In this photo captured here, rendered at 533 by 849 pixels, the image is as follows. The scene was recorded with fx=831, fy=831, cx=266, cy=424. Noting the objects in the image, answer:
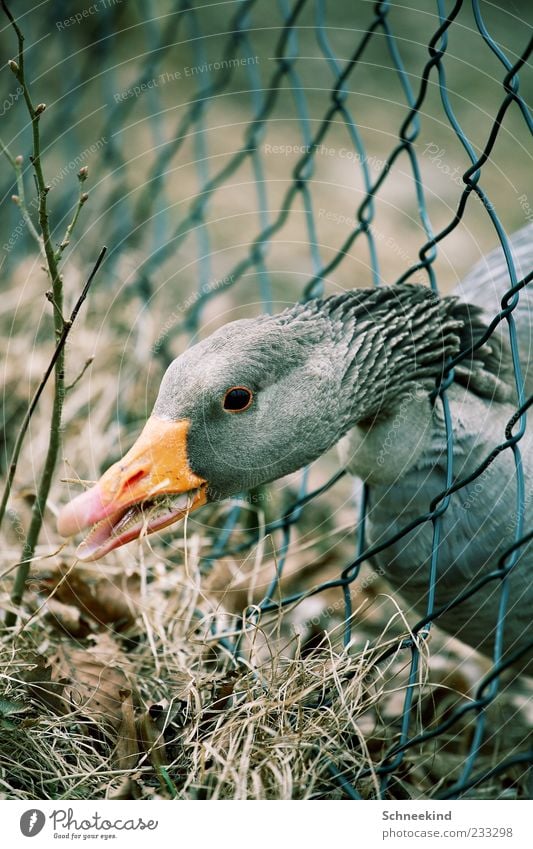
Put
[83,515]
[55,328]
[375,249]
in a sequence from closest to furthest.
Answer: [83,515], [55,328], [375,249]

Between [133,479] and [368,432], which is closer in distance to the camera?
[133,479]

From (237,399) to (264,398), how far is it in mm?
42

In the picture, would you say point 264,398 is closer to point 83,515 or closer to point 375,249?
point 83,515

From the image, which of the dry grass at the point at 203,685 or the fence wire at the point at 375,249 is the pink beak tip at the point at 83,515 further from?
the fence wire at the point at 375,249

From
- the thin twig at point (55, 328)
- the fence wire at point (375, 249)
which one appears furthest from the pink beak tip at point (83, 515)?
the fence wire at point (375, 249)

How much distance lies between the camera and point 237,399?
3.41 feet

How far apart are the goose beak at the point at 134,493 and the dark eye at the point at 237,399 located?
6 cm

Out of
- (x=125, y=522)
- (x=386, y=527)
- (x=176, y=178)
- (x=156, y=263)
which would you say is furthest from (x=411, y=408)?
(x=176, y=178)

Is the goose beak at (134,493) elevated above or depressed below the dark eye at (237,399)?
below

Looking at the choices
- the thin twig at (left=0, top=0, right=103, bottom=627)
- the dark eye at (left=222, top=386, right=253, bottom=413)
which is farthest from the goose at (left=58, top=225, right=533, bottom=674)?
the thin twig at (left=0, top=0, right=103, bottom=627)

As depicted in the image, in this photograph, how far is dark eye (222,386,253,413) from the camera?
103 centimetres

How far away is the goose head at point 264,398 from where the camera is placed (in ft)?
3.32

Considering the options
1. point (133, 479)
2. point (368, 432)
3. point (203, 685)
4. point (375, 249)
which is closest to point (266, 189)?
point (375, 249)

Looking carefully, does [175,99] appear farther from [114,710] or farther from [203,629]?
[114,710]
